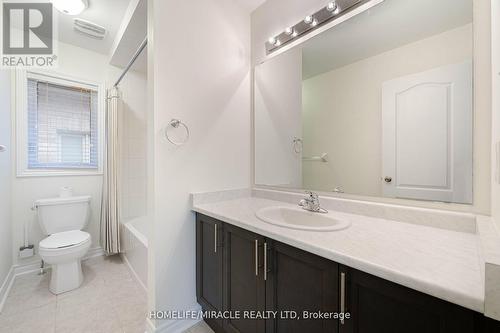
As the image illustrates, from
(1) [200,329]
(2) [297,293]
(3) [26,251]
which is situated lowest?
(1) [200,329]

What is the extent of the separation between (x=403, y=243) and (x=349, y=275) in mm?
273

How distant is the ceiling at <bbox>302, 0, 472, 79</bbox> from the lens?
102cm

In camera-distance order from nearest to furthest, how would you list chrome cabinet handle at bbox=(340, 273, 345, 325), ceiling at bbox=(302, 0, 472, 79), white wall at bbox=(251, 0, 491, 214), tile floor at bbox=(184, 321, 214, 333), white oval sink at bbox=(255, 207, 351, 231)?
chrome cabinet handle at bbox=(340, 273, 345, 325) → white wall at bbox=(251, 0, 491, 214) → ceiling at bbox=(302, 0, 472, 79) → white oval sink at bbox=(255, 207, 351, 231) → tile floor at bbox=(184, 321, 214, 333)

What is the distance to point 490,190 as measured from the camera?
0.91 m

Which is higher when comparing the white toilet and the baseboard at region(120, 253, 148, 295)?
the white toilet

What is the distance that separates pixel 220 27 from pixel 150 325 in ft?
7.39

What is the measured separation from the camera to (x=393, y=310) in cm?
66

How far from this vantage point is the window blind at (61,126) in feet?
7.44

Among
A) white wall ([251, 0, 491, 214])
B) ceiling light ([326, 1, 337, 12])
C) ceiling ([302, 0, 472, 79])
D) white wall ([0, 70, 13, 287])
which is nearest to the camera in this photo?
white wall ([251, 0, 491, 214])

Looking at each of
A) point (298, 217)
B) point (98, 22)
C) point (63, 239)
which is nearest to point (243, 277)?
point (298, 217)

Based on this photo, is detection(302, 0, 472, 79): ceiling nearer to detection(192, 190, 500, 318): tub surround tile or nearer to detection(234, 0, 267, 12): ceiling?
detection(234, 0, 267, 12): ceiling

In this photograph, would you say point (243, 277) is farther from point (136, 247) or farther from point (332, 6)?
point (332, 6)

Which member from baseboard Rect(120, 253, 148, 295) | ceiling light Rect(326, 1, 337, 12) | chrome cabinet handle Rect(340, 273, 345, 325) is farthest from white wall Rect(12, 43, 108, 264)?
chrome cabinet handle Rect(340, 273, 345, 325)

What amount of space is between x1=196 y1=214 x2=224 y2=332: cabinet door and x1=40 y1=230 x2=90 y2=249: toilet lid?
1296 millimetres
